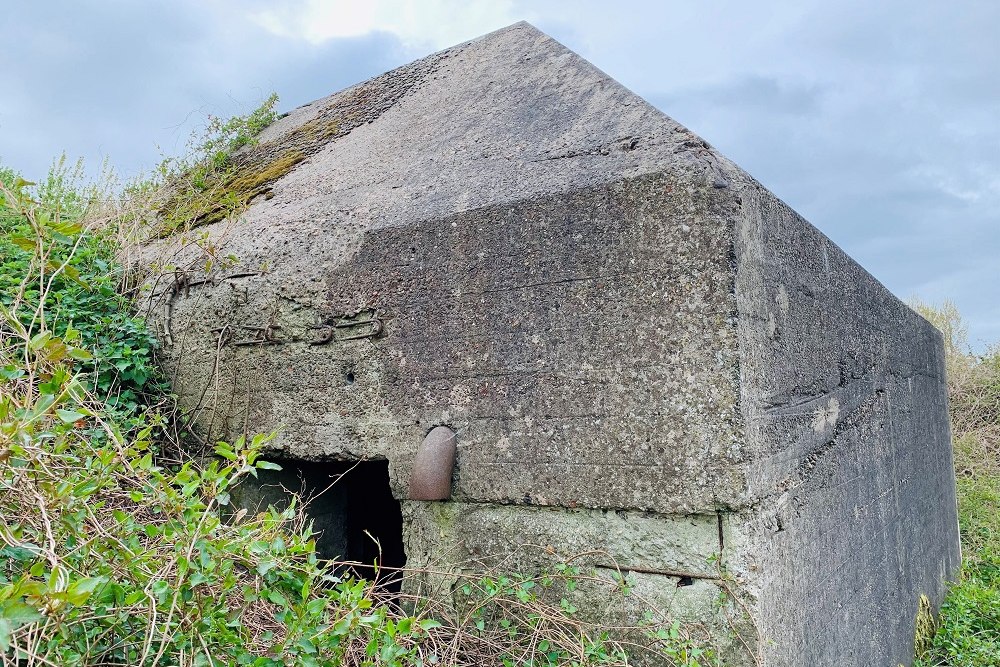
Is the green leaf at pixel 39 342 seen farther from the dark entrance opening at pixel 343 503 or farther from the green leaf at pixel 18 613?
the dark entrance opening at pixel 343 503

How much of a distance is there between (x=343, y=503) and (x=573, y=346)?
1.89 metres

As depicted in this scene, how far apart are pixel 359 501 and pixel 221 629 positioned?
226cm

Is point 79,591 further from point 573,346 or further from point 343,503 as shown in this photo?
point 343,503

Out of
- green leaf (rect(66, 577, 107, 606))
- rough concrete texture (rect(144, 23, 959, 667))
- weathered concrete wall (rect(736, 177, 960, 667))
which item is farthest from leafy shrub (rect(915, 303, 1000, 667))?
green leaf (rect(66, 577, 107, 606))

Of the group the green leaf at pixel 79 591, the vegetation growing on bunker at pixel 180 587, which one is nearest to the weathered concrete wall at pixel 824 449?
the vegetation growing on bunker at pixel 180 587

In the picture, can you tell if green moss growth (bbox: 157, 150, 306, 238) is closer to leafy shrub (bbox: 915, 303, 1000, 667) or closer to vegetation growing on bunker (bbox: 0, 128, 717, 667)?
vegetation growing on bunker (bbox: 0, 128, 717, 667)

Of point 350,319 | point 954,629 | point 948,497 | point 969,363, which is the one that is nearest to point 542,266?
point 350,319

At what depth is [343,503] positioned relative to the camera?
151 inches

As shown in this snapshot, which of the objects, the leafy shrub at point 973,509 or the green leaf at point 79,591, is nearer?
the green leaf at point 79,591

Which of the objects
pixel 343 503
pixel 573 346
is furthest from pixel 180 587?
pixel 343 503

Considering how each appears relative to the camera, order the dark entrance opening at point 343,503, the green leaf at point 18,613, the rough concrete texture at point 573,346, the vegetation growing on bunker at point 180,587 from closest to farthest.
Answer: the green leaf at point 18,613 < the vegetation growing on bunker at point 180,587 < the rough concrete texture at point 573,346 < the dark entrance opening at point 343,503

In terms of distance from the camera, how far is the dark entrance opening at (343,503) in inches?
137

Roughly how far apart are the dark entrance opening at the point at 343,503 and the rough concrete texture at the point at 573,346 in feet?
1.06

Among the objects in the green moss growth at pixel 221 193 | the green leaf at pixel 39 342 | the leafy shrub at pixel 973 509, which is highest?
the green moss growth at pixel 221 193
